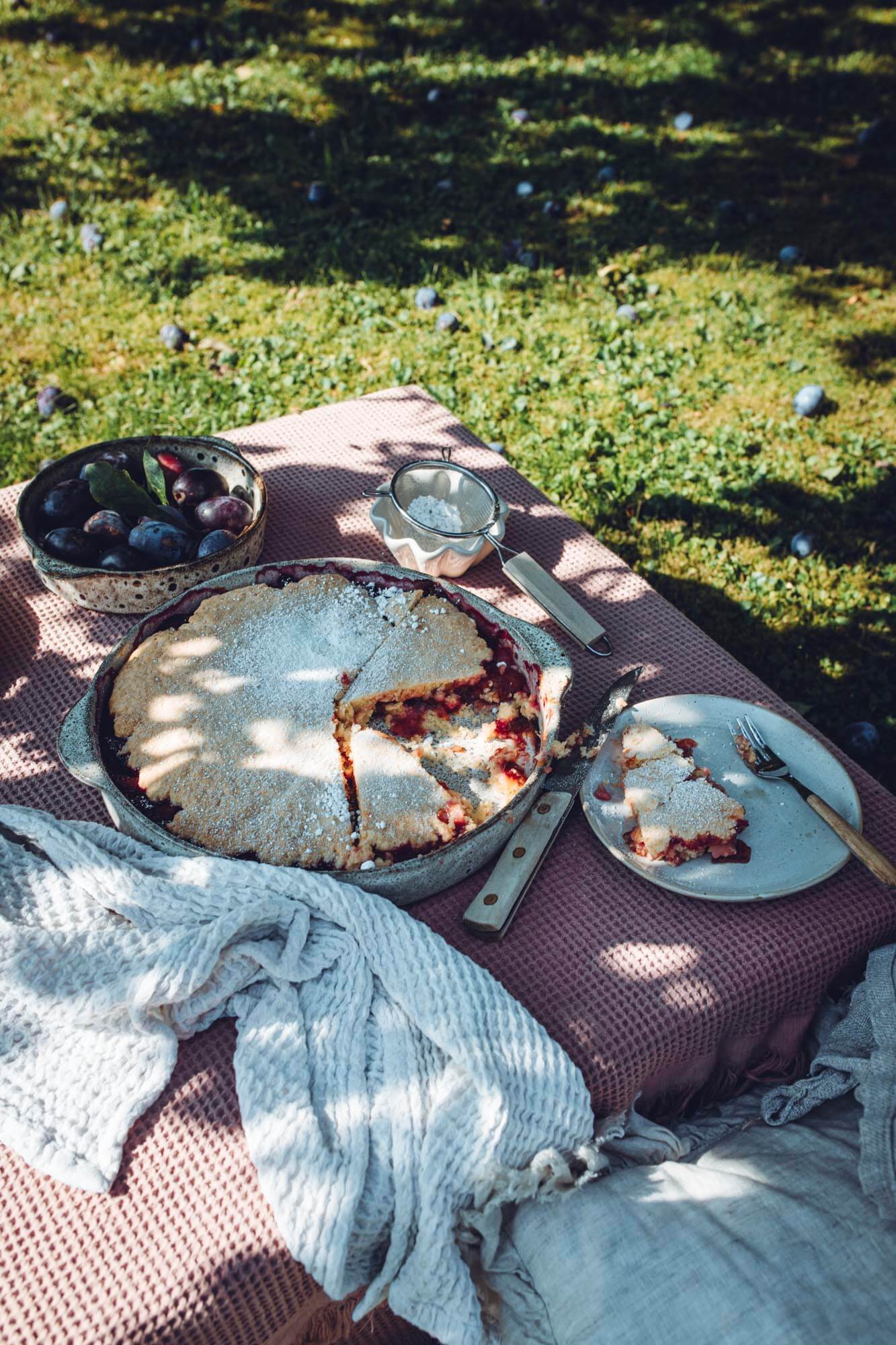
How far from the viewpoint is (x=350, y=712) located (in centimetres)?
247

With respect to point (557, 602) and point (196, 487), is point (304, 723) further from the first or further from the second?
point (196, 487)

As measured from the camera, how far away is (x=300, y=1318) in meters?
1.78

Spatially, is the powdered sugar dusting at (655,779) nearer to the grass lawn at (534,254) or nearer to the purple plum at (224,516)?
the grass lawn at (534,254)

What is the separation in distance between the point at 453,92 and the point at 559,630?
7271 mm

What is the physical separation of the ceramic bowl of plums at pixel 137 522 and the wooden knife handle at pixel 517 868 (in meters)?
1.28

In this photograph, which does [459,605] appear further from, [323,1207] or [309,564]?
[323,1207]

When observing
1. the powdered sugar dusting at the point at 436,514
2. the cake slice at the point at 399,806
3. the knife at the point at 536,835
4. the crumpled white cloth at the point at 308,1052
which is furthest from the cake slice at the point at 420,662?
the crumpled white cloth at the point at 308,1052

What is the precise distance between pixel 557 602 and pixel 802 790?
984 mm

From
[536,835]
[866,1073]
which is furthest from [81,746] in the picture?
[866,1073]

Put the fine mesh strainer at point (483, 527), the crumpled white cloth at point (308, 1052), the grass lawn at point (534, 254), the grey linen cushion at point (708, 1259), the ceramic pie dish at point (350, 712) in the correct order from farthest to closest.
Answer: the grass lawn at point (534, 254), the fine mesh strainer at point (483, 527), the ceramic pie dish at point (350, 712), the crumpled white cloth at point (308, 1052), the grey linen cushion at point (708, 1259)

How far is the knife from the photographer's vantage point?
216 cm

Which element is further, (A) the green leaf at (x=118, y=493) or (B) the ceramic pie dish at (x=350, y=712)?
(A) the green leaf at (x=118, y=493)

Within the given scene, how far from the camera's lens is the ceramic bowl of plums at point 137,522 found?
275 cm

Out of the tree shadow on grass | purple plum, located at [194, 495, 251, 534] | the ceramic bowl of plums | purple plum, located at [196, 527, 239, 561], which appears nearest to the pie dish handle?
the ceramic bowl of plums
